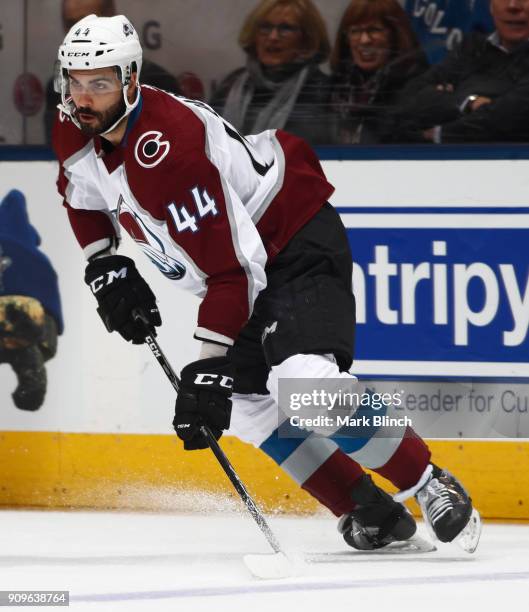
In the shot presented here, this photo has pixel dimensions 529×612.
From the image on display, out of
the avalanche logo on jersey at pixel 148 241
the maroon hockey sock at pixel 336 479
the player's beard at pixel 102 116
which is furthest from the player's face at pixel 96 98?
the maroon hockey sock at pixel 336 479

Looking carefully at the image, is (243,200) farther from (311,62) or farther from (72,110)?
(311,62)

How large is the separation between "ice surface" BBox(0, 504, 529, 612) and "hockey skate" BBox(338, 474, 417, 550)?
0.18 ft

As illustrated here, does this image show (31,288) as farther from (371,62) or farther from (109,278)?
(371,62)

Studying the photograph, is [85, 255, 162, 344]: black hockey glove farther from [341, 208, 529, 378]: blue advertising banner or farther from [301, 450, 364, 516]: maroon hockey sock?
[341, 208, 529, 378]: blue advertising banner

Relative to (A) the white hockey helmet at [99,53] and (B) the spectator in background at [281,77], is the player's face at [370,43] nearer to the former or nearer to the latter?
(B) the spectator in background at [281,77]

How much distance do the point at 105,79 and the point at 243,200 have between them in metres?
0.41

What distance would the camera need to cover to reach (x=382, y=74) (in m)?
4.17

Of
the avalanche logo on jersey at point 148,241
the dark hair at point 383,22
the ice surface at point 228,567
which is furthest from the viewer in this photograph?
the dark hair at point 383,22

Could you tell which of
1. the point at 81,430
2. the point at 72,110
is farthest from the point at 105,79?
the point at 81,430

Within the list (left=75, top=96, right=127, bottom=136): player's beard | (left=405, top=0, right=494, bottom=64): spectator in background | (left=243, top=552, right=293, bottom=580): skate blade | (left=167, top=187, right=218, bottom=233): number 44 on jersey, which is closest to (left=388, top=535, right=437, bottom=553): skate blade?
(left=243, top=552, right=293, bottom=580): skate blade

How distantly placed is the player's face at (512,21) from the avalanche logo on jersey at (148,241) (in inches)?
51.6

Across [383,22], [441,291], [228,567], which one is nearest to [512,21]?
[383,22]

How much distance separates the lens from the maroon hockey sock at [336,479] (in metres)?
3.43

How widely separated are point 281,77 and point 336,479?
135cm
